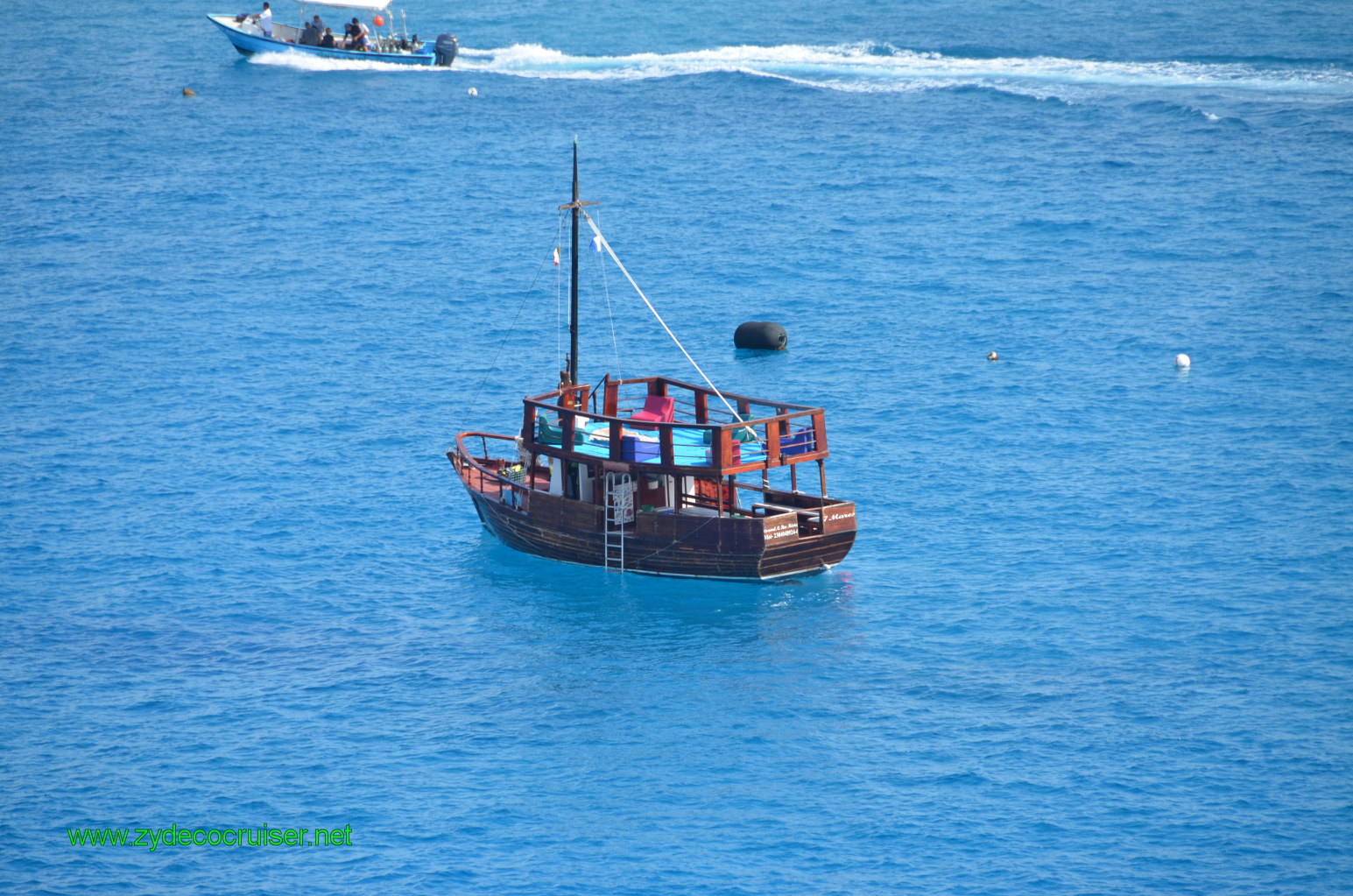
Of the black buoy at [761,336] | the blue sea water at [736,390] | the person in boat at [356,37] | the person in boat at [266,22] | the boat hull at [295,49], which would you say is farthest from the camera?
the person in boat at [266,22]

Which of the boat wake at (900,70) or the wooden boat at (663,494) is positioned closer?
the wooden boat at (663,494)

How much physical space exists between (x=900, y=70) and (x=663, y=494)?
63629 millimetres

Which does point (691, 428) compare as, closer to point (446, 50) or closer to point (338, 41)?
point (446, 50)

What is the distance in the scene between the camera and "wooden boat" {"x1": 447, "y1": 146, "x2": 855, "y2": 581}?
40469mm

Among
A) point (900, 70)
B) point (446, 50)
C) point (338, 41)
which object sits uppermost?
point (338, 41)

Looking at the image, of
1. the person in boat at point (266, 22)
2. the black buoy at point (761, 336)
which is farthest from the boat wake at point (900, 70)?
the black buoy at point (761, 336)

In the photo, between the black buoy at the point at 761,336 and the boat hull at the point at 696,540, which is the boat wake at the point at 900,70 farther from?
the boat hull at the point at 696,540

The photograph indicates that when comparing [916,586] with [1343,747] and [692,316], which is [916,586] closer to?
[1343,747]

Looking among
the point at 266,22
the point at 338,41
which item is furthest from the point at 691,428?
the point at 266,22

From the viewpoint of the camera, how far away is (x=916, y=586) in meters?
42.5

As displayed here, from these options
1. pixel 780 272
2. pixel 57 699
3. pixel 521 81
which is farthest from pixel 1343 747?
pixel 521 81

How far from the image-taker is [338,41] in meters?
104

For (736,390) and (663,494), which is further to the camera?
(736,390)

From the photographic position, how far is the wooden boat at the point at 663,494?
40469mm
